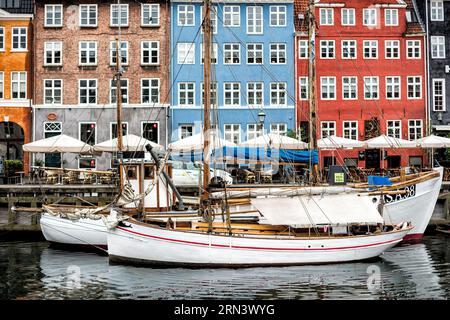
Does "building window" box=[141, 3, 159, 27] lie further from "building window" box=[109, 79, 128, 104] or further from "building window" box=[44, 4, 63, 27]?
"building window" box=[44, 4, 63, 27]

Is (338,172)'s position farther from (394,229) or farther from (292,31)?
(292,31)

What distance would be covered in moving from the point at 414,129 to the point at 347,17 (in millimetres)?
10359

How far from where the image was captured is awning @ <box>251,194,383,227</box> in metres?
25.0

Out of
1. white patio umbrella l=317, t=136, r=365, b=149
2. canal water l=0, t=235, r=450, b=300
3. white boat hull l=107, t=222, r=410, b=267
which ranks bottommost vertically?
canal water l=0, t=235, r=450, b=300

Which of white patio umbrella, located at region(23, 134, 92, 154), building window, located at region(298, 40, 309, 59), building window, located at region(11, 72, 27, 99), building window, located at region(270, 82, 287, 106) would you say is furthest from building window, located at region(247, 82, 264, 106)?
building window, located at region(11, 72, 27, 99)

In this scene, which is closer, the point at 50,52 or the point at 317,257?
the point at 317,257

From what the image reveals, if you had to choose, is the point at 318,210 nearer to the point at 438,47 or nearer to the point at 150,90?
the point at 150,90

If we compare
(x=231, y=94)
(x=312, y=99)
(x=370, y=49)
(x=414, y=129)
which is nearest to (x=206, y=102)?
(x=312, y=99)

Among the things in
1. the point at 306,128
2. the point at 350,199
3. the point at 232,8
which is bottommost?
the point at 350,199

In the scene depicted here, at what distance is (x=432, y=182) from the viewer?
31.6 m

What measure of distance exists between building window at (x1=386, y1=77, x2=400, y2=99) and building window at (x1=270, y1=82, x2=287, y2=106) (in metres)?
8.30
